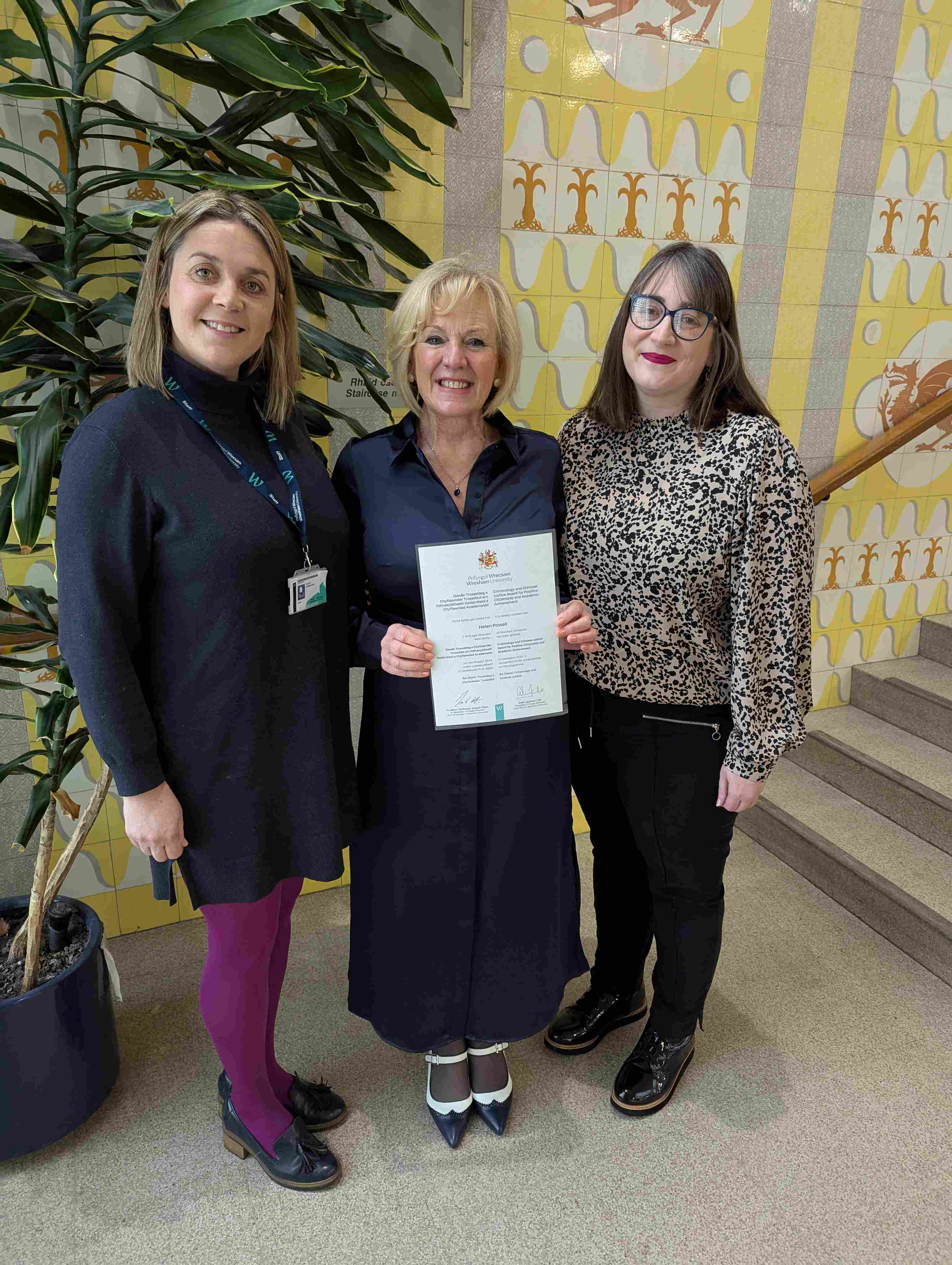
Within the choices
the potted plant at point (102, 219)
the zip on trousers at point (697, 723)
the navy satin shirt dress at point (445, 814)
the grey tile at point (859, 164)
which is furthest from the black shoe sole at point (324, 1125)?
the grey tile at point (859, 164)

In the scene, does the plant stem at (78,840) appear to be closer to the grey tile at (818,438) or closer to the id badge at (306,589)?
the id badge at (306,589)

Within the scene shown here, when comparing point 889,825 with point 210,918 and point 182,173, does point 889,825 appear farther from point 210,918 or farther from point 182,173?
point 182,173

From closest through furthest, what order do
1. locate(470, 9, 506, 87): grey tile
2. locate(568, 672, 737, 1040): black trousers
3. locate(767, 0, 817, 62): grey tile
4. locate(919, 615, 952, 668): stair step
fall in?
locate(568, 672, 737, 1040): black trousers
locate(470, 9, 506, 87): grey tile
locate(767, 0, 817, 62): grey tile
locate(919, 615, 952, 668): stair step

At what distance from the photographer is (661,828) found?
64.9 inches

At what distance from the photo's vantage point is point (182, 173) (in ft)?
3.90

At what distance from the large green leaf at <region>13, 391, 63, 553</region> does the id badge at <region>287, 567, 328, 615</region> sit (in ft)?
1.27

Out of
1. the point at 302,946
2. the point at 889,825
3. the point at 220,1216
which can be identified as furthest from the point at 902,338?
the point at 220,1216

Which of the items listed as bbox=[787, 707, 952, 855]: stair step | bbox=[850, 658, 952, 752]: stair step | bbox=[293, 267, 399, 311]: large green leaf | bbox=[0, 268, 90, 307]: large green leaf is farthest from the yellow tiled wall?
bbox=[0, 268, 90, 307]: large green leaf

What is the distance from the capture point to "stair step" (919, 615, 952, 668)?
3295 mm

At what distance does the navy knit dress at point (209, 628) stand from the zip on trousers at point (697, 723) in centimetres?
60

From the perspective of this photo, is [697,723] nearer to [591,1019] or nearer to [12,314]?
[591,1019]

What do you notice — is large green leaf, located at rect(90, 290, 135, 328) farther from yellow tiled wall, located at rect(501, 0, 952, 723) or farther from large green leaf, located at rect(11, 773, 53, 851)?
yellow tiled wall, located at rect(501, 0, 952, 723)

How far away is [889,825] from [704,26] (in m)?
2.51
